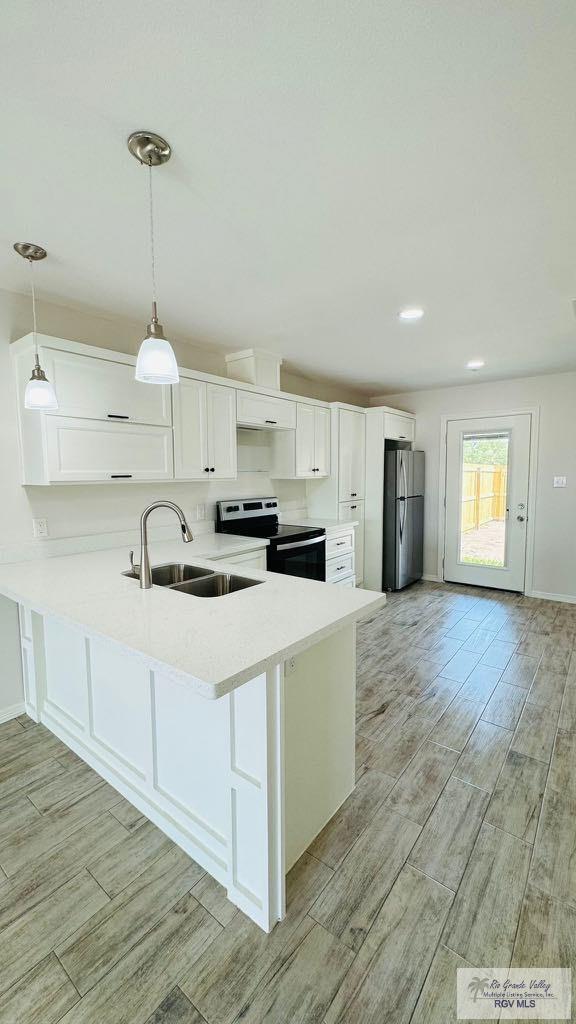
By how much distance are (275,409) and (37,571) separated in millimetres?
2239

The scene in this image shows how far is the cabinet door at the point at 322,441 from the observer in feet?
13.8

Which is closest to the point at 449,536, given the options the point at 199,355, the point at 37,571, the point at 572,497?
the point at 572,497

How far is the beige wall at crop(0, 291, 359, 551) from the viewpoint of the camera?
7.72 ft

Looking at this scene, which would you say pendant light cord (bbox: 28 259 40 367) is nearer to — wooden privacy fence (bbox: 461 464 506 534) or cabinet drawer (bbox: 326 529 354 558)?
cabinet drawer (bbox: 326 529 354 558)

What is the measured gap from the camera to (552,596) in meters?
4.62

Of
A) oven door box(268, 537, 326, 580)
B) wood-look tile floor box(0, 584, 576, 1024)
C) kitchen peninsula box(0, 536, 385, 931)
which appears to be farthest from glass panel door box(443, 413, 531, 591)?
kitchen peninsula box(0, 536, 385, 931)

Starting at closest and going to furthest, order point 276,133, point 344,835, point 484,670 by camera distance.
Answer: point 276,133 < point 344,835 < point 484,670

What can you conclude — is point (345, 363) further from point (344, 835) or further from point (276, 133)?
point (344, 835)

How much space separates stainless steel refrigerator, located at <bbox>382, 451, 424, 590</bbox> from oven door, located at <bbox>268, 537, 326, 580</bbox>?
128 cm

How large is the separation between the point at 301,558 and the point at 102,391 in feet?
6.47

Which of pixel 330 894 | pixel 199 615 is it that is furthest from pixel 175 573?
pixel 330 894

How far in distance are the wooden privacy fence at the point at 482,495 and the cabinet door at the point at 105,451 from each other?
376 cm

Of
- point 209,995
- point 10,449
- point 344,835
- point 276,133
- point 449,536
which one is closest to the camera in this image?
point 209,995

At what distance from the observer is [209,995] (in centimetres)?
114
